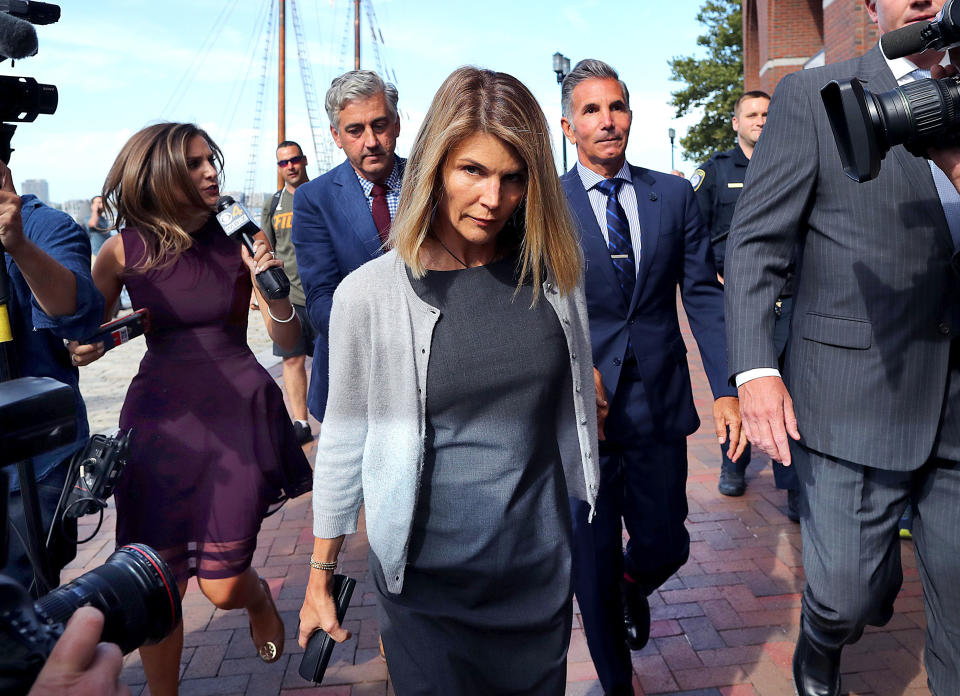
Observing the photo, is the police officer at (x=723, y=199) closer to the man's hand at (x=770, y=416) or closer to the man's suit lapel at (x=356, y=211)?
the man's suit lapel at (x=356, y=211)

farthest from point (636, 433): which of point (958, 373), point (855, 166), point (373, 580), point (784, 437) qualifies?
point (855, 166)

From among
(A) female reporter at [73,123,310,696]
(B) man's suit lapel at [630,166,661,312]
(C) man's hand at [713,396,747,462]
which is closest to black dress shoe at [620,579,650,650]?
(C) man's hand at [713,396,747,462]

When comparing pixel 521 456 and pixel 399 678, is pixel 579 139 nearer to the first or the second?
pixel 521 456

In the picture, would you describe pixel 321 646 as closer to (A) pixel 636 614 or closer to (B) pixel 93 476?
(B) pixel 93 476

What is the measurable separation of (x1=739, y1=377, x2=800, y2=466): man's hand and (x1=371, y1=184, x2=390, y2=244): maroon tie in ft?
5.66

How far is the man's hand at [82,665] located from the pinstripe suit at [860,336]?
6.16 ft

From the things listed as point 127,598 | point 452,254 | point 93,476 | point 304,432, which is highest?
point 452,254

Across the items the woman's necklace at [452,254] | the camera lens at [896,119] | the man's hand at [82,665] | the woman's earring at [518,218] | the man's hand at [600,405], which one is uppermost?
the camera lens at [896,119]

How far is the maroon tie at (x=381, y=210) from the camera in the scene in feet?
11.9

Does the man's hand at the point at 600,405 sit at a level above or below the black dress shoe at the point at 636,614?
above

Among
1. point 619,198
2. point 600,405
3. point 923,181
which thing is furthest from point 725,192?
point 923,181

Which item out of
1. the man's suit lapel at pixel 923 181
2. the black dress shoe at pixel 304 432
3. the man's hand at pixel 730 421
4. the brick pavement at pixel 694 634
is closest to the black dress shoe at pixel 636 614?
the brick pavement at pixel 694 634

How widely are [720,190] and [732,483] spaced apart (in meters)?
1.80

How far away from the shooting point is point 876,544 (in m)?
2.52
